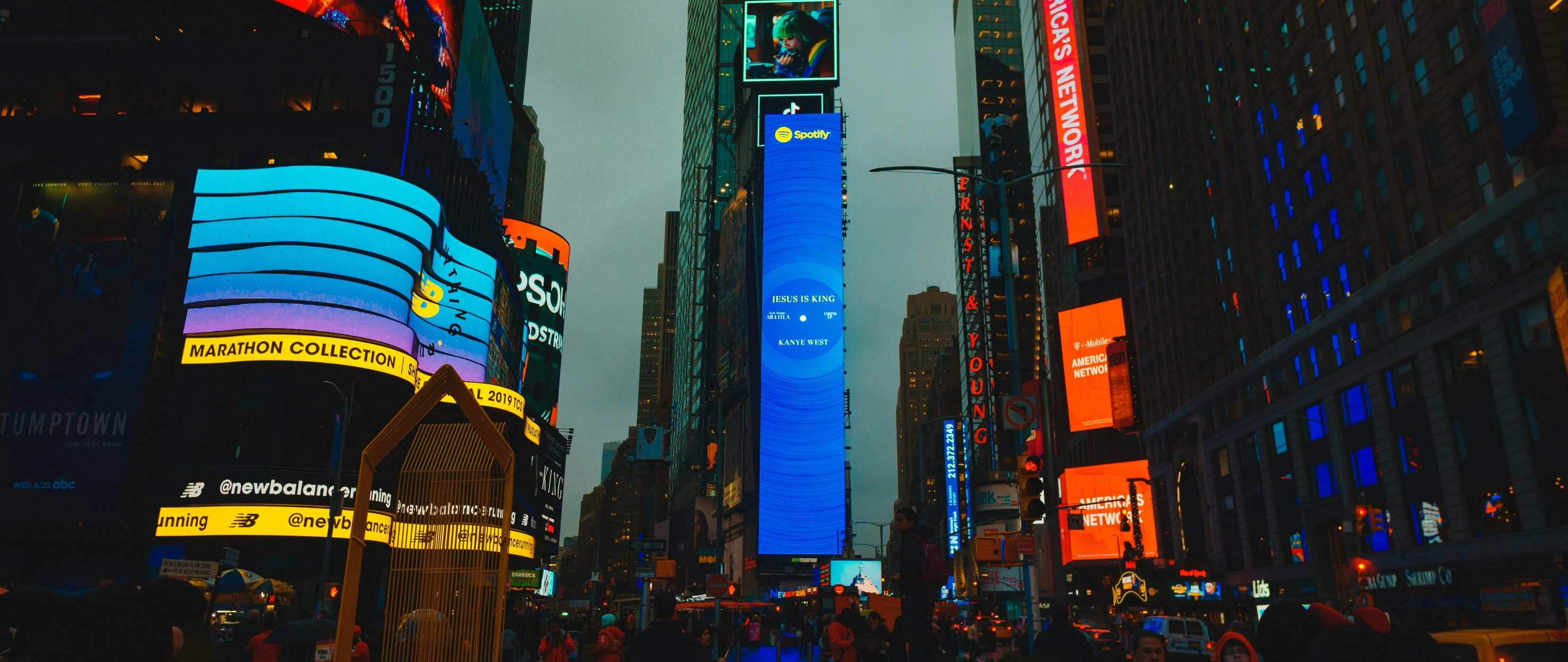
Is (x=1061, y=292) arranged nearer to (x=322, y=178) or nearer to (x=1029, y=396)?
(x=322, y=178)

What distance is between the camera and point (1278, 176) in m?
57.9

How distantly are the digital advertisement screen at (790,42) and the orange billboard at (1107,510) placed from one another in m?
64.5

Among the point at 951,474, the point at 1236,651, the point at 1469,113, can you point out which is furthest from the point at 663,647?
the point at 951,474

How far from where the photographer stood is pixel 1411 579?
141 ft

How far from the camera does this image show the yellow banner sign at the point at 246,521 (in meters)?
34.1

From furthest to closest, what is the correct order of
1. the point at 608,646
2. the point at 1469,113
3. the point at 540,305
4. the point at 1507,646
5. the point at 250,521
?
the point at 540,305
the point at 1469,113
the point at 250,521
the point at 608,646
the point at 1507,646

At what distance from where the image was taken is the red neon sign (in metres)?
84.1

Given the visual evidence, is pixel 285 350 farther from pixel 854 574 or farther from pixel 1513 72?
pixel 854 574

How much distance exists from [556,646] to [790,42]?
116m

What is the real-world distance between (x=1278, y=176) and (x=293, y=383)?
2149 inches

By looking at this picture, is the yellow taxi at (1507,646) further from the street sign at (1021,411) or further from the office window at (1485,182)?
the office window at (1485,182)

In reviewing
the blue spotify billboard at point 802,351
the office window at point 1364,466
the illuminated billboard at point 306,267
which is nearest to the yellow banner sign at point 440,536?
the illuminated billboard at point 306,267

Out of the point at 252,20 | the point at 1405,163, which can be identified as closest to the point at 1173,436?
the point at 1405,163

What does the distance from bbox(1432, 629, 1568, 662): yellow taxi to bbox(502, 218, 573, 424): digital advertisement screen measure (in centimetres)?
6347
